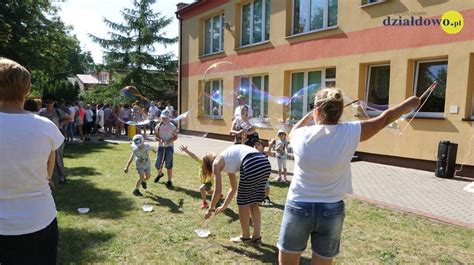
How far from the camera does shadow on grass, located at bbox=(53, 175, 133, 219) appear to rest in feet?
21.5

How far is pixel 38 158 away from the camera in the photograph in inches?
96.0

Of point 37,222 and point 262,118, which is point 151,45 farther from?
point 37,222

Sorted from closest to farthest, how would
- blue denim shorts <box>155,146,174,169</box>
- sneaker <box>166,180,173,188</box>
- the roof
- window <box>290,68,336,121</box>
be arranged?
1. sneaker <box>166,180,173,188</box>
2. blue denim shorts <box>155,146,174,169</box>
3. window <box>290,68,336,121</box>
4. the roof

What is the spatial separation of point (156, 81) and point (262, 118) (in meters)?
25.4

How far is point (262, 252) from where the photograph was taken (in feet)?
16.1

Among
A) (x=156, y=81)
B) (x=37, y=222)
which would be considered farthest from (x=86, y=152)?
(x=156, y=81)

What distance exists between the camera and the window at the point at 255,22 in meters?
16.7

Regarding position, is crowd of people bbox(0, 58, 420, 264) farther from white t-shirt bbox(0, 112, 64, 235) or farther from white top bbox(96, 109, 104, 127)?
white top bbox(96, 109, 104, 127)

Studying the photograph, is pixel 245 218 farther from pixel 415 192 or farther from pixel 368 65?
pixel 368 65

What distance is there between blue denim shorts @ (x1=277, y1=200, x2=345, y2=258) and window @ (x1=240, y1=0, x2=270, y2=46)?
14.5 metres

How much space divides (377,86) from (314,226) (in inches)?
412

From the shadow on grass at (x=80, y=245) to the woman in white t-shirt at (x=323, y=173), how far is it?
2.72 meters

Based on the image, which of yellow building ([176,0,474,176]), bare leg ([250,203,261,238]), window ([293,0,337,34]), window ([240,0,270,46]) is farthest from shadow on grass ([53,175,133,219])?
window ([240,0,270,46])

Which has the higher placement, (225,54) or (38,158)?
(225,54)
